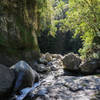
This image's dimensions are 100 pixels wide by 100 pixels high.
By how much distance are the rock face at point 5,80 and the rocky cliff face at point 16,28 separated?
2.92 m

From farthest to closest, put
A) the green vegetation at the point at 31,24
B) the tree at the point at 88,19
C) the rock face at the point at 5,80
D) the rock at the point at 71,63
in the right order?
the rock at the point at 71,63 < the tree at the point at 88,19 < the green vegetation at the point at 31,24 < the rock face at the point at 5,80

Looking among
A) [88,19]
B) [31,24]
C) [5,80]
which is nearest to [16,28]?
[31,24]

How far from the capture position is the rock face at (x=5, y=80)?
143 inches

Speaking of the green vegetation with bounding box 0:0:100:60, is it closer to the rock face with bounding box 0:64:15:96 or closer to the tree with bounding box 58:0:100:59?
the tree with bounding box 58:0:100:59

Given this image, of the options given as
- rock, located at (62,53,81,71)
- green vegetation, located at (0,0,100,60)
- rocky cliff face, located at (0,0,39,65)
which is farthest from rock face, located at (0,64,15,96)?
rock, located at (62,53,81,71)

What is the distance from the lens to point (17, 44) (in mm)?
8086

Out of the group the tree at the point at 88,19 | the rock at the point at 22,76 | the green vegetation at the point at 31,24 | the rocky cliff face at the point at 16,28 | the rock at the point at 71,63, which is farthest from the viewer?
the rock at the point at 71,63

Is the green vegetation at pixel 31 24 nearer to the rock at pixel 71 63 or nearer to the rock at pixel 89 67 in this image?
the rock at pixel 89 67

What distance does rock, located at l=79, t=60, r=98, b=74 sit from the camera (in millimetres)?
7555

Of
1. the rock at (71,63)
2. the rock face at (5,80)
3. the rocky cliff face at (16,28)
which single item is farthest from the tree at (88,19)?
the rock face at (5,80)

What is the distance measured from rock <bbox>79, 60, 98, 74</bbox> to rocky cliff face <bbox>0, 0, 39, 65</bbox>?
4.23m

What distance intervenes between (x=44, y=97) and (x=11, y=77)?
1422 mm

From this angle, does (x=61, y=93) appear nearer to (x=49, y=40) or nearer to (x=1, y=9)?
(x=1, y=9)

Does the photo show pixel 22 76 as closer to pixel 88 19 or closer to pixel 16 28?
pixel 16 28
